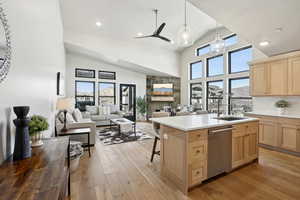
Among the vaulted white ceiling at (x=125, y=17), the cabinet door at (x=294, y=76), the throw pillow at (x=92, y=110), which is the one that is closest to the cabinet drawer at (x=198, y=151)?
the cabinet door at (x=294, y=76)

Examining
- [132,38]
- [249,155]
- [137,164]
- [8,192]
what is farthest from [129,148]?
[132,38]

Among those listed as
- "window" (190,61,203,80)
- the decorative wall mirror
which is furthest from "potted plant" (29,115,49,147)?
"window" (190,61,203,80)

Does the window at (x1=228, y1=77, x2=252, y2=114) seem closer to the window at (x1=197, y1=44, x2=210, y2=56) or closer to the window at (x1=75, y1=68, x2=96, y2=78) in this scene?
the window at (x1=197, y1=44, x2=210, y2=56)

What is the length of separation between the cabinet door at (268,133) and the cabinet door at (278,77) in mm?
845

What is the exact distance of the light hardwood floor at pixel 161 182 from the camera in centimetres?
195

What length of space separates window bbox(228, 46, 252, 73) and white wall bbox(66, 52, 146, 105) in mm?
4551

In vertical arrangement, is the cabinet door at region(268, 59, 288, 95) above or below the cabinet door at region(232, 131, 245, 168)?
above

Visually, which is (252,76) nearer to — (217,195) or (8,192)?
(217,195)

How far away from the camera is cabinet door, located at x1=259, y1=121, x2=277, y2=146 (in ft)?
11.6

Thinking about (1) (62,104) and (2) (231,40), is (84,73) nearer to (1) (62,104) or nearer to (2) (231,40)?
(1) (62,104)

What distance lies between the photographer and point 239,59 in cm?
540

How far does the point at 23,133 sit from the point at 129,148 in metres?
2.77

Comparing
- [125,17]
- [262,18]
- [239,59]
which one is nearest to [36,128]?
[262,18]

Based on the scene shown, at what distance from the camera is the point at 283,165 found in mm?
2797
